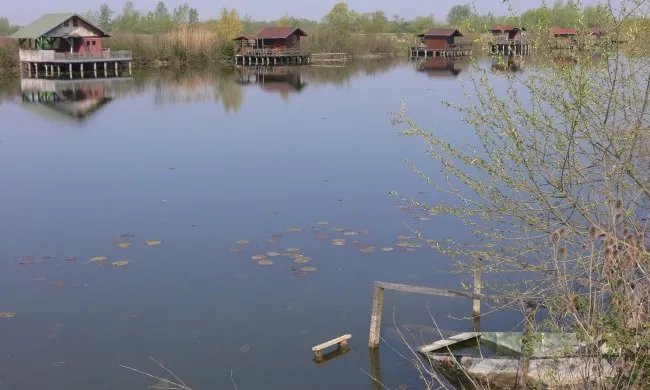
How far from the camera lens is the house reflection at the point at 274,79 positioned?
46062 millimetres

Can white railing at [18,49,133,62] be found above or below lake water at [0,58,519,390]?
above

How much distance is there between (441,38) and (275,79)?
37.5 meters

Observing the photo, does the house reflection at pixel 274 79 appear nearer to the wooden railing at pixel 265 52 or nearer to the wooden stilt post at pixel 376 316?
the wooden railing at pixel 265 52

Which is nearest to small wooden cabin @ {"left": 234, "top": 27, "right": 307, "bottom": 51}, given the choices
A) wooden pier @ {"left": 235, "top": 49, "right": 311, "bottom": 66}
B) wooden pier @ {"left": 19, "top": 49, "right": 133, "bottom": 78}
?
wooden pier @ {"left": 235, "top": 49, "right": 311, "bottom": 66}

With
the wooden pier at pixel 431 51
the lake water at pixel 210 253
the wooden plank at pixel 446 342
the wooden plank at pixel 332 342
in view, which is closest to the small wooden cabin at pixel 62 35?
the lake water at pixel 210 253

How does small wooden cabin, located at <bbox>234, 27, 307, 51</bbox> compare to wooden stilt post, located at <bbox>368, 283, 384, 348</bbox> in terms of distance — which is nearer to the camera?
wooden stilt post, located at <bbox>368, 283, 384, 348</bbox>

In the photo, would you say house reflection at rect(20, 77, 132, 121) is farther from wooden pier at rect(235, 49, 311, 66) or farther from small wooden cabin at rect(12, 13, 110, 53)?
wooden pier at rect(235, 49, 311, 66)

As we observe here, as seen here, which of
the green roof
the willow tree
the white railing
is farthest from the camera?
the green roof

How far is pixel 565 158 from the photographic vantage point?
24.2 ft

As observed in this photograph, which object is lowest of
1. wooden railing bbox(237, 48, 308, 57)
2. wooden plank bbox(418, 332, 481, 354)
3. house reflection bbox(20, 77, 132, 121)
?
wooden plank bbox(418, 332, 481, 354)

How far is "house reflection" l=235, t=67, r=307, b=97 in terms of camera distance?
151ft

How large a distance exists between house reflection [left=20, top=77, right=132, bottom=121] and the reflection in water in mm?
8643

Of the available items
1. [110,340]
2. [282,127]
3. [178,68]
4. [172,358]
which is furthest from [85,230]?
[178,68]

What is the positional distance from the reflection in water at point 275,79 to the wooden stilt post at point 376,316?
31.0 m
